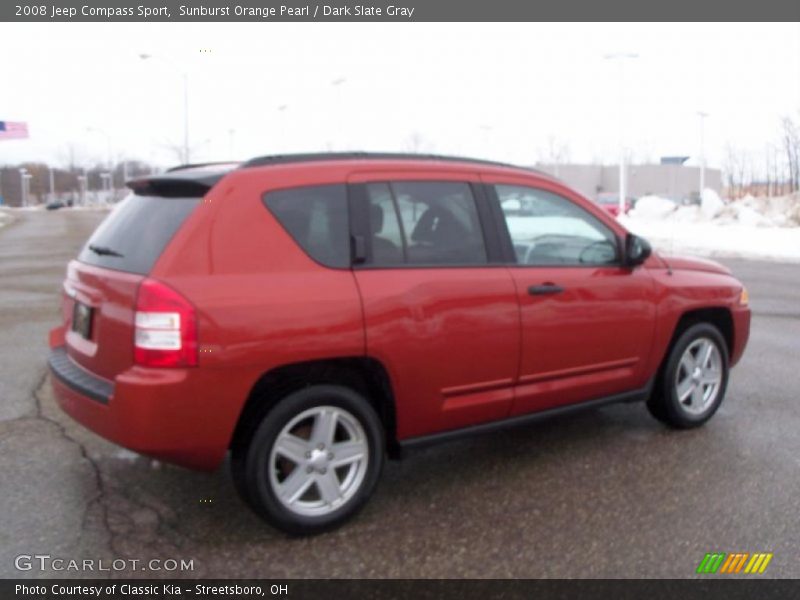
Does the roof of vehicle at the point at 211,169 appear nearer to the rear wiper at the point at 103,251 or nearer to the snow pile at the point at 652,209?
the rear wiper at the point at 103,251

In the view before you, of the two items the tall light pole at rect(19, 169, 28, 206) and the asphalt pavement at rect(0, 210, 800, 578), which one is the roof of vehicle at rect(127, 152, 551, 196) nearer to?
the asphalt pavement at rect(0, 210, 800, 578)

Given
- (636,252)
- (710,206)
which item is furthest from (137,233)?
(710,206)

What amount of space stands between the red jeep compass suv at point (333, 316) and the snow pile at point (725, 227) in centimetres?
1876

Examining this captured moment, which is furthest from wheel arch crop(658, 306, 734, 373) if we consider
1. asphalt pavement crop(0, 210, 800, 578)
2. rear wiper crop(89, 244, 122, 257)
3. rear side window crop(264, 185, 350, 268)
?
rear wiper crop(89, 244, 122, 257)

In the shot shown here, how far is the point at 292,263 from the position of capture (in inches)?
140

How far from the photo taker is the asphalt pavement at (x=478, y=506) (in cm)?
339

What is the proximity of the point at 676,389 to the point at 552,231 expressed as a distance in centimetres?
139

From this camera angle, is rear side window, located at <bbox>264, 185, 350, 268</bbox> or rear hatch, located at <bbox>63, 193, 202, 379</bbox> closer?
rear hatch, located at <bbox>63, 193, 202, 379</bbox>

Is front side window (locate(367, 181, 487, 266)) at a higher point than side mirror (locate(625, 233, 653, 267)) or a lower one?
higher

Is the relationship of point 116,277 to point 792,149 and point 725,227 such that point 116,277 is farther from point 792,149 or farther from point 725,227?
point 792,149

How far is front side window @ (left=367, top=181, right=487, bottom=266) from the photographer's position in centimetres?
387

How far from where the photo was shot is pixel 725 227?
3150 centimetres
